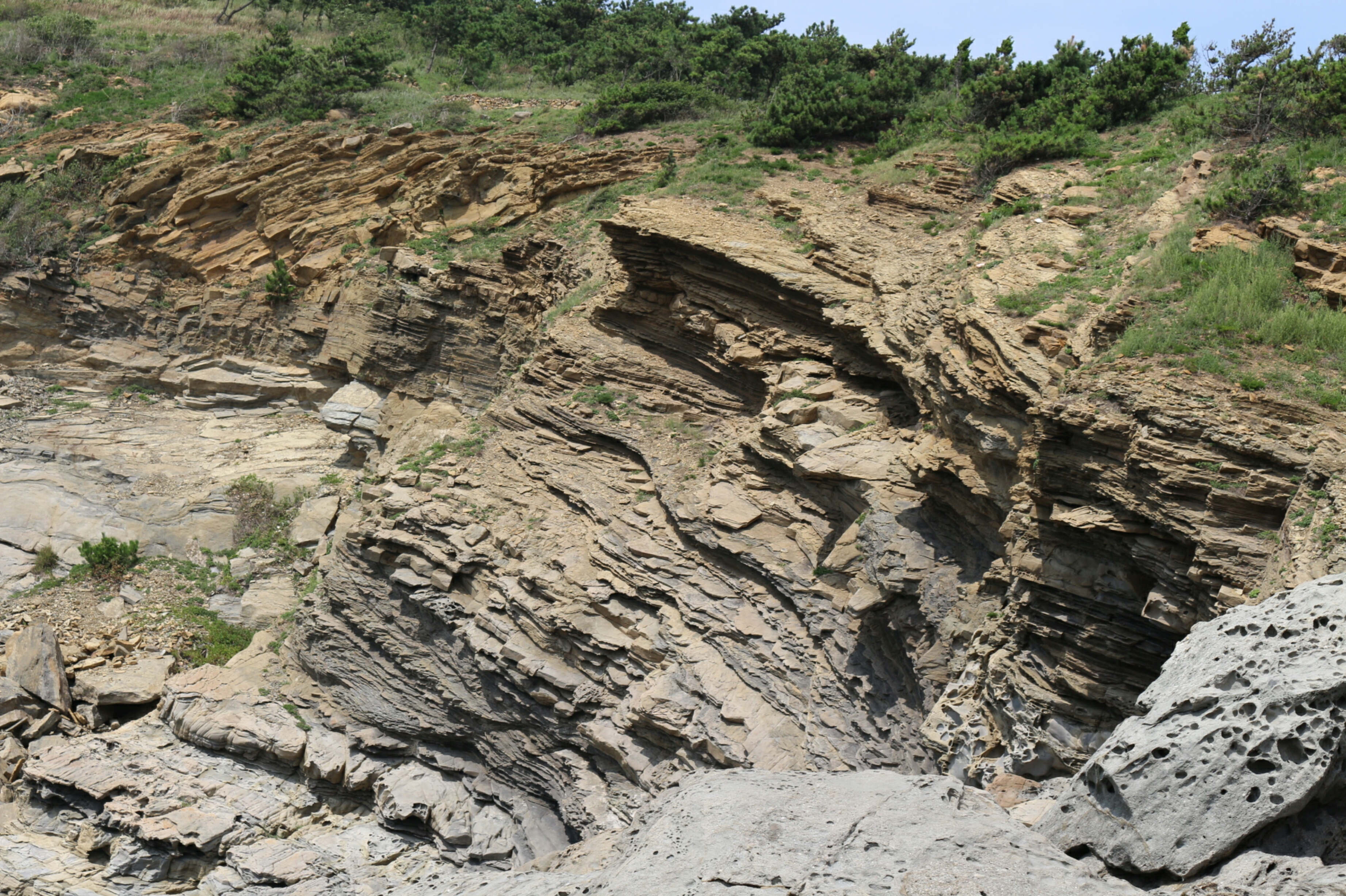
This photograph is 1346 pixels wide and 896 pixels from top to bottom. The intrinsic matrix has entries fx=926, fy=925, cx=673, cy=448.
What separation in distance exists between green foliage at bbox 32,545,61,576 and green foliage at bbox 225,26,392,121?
48.6ft

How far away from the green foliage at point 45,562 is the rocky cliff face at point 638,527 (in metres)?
0.32

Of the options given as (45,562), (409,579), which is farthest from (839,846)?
(45,562)

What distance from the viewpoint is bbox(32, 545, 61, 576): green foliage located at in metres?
20.3

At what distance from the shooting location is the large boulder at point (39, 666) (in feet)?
56.5

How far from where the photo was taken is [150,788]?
50.2 feet

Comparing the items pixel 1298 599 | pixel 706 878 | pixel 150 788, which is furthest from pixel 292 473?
pixel 1298 599

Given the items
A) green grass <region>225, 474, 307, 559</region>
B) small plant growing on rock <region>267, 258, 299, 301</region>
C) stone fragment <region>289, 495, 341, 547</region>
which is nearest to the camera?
stone fragment <region>289, 495, 341, 547</region>

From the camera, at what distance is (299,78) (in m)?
29.3

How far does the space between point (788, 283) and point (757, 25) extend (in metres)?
26.8

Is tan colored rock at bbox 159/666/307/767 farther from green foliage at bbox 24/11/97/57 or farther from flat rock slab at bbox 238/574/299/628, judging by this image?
green foliage at bbox 24/11/97/57

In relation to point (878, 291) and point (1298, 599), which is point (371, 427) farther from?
point (1298, 599)

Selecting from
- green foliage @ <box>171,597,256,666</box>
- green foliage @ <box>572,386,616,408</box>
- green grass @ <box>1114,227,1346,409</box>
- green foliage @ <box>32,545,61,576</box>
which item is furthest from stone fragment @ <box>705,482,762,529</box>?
green foliage @ <box>32,545,61,576</box>

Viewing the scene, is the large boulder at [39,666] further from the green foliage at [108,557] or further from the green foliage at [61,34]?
the green foliage at [61,34]

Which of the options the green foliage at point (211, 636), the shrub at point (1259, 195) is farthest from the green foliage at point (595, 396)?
the shrub at point (1259, 195)
